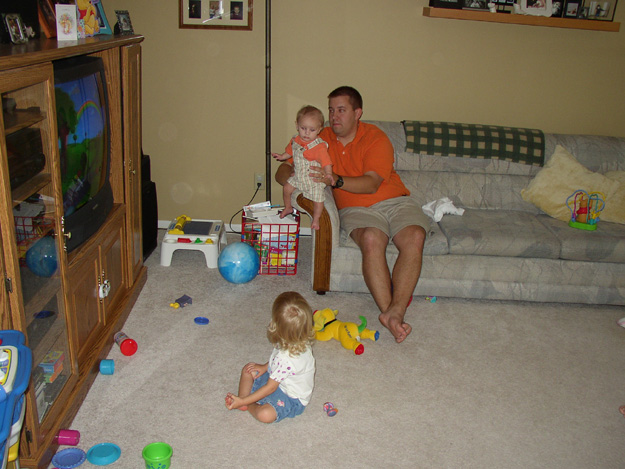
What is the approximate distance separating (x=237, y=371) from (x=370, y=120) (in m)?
2.04

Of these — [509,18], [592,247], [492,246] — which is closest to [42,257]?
[492,246]

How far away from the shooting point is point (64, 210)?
2.12m

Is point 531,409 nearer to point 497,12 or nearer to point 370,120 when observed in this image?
point 370,120

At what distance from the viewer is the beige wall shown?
3725 mm

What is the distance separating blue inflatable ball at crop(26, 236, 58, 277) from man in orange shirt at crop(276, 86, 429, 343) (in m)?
1.48

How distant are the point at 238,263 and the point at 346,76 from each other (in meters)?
1.51

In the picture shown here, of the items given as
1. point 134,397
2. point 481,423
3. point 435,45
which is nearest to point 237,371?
point 134,397

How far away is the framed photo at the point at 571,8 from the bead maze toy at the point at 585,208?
1.14 meters

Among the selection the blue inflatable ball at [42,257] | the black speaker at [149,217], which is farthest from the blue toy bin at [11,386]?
the black speaker at [149,217]

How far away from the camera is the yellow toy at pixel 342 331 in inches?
106

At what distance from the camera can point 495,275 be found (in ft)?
10.5

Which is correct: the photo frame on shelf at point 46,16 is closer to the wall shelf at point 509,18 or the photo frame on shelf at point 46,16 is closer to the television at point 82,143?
the television at point 82,143

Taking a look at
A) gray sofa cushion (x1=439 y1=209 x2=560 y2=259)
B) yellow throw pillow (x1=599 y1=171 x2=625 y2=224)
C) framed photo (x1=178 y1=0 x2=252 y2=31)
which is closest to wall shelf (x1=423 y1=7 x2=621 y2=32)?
yellow throw pillow (x1=599 y1=171 x2=625 y2=224)

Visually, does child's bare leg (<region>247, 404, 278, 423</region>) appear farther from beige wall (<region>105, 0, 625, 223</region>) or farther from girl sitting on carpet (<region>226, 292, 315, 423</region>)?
beige wall (<region>105, 0, 625, 223</region>)
